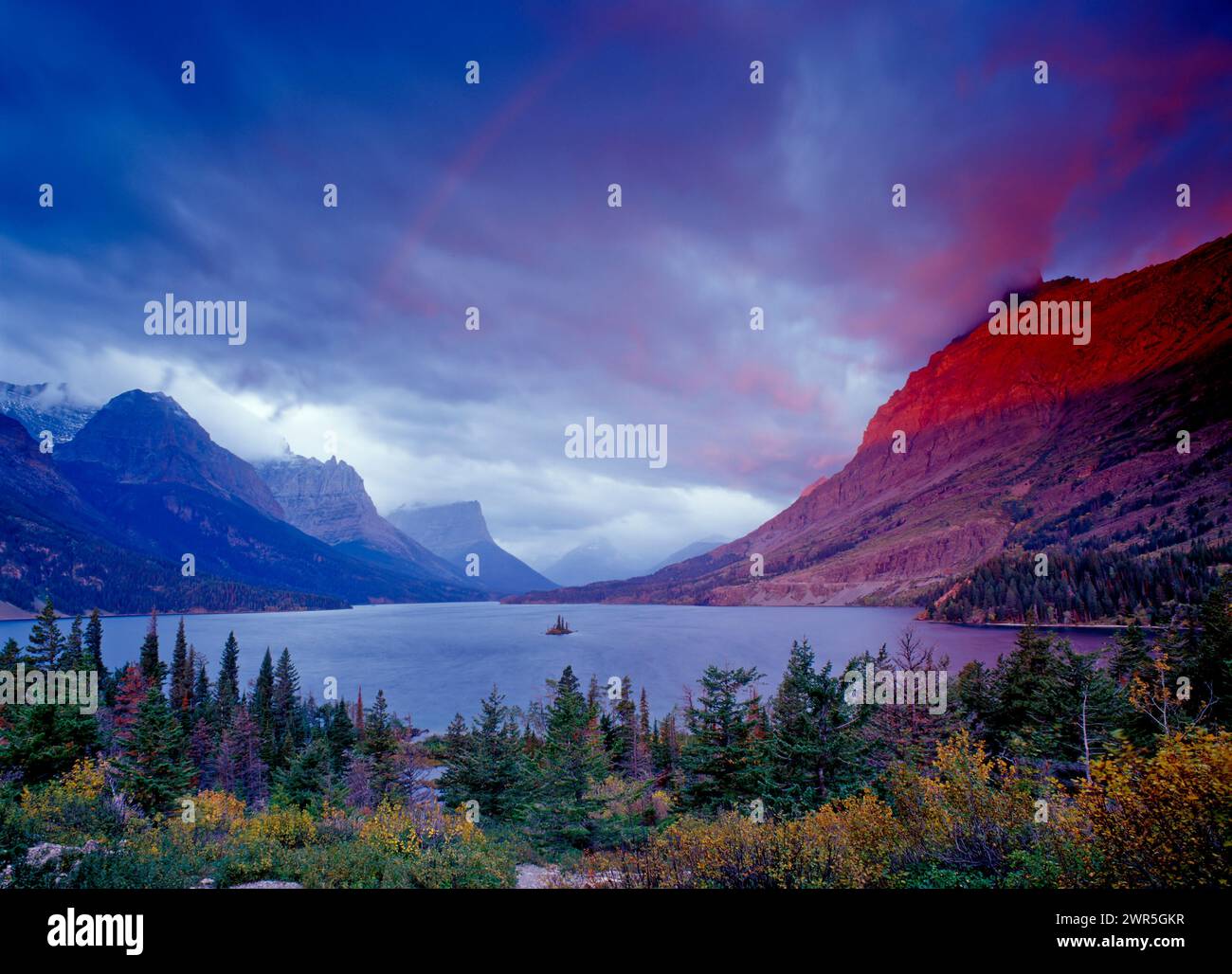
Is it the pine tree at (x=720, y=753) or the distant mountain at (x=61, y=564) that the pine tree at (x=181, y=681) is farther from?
the distant mountain at (x=61, y=564)

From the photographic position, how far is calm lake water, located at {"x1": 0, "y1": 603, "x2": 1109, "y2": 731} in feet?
244

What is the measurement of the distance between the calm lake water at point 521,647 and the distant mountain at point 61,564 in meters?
10.4

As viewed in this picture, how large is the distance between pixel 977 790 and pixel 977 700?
76.9ft

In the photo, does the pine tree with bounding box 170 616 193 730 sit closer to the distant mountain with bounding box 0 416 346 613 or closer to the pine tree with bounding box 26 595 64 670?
the pine tree with bounding box 26 595 64 670

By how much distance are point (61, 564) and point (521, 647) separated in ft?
541

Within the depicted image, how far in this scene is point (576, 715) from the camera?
32750mm

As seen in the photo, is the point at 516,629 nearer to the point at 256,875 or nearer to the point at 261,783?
the point at 261,783

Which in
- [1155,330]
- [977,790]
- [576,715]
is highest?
[1155,330]

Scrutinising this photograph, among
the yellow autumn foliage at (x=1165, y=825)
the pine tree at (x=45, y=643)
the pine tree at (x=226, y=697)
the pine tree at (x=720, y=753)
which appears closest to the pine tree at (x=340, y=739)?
the pine tree at (x=226, y=697)

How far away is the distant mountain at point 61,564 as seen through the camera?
15200 cm

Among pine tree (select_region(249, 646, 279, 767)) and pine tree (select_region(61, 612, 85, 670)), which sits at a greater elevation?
pine tree (select_region(61, 612, 85, 670))

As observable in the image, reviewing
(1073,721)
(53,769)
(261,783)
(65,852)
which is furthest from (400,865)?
(261,783)

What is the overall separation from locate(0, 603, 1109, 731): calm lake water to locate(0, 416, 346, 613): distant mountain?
1035cm

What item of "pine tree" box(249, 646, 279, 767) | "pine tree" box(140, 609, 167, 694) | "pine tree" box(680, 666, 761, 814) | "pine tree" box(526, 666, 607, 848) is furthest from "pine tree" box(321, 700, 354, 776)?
"pine tree" box(680, 666, 761, 814)
